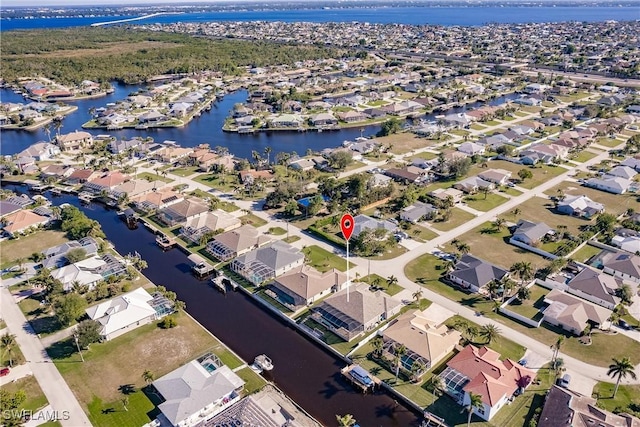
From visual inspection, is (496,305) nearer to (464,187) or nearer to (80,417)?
(464,187)

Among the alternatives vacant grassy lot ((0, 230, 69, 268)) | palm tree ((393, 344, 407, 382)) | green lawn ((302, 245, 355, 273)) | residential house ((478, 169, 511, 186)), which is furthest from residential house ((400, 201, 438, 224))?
vacant grassy lot ((0, 230, 69, 268))

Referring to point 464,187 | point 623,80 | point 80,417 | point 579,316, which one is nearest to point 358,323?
point 579,316

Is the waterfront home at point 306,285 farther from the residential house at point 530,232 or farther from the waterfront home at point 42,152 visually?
the waterfront home at point 42,152

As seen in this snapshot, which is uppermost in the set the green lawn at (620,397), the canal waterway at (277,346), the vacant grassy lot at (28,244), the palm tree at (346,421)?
the palm tree at (346,421)

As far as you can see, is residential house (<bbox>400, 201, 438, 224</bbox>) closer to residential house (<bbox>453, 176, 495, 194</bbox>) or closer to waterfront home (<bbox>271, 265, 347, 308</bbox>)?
residential house (<bbox>453, 176, 495, 194</bbox>)

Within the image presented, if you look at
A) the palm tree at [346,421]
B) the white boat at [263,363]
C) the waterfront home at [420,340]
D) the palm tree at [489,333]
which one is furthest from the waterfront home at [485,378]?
the white boat at [263,363]

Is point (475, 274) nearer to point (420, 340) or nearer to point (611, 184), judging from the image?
point (420, 340)

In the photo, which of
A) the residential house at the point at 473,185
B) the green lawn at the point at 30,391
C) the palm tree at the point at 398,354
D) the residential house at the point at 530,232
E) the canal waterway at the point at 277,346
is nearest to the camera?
the green lawn at the point at 30,391
